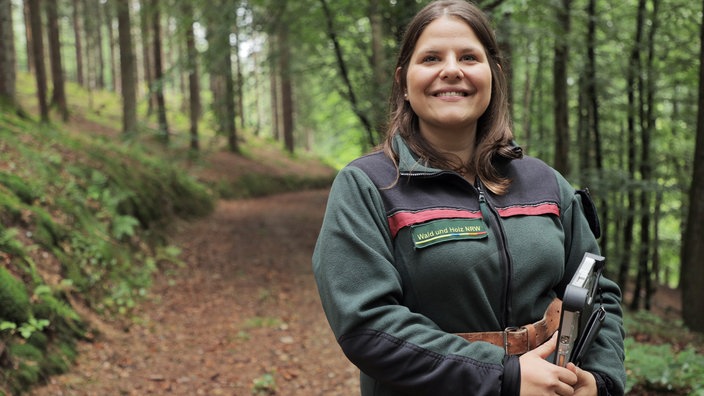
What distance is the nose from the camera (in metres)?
1.80

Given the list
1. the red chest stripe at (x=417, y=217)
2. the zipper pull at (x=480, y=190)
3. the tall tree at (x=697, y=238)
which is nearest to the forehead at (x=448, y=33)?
the zipper pull at (x=480, y=190)

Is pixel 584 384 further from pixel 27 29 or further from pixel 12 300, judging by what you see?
pixel 27 29

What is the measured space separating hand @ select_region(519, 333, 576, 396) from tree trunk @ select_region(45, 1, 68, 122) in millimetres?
16071

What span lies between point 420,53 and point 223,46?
907cm

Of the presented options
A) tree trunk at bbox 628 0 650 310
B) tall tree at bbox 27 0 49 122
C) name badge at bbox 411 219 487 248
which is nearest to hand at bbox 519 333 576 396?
name badge at bbox 411 219 487 248

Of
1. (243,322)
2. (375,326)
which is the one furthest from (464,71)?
(243,322)

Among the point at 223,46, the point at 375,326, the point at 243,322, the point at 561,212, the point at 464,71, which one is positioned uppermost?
the point at 223,46

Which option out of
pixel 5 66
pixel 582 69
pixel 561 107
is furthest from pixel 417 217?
pixel 5 66

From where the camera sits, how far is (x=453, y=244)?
1.68 metres

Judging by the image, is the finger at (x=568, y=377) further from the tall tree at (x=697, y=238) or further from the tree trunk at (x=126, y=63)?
the tree trunk at (x=126, y=63)

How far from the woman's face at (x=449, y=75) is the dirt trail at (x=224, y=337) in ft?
13.9

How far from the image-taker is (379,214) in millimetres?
1704

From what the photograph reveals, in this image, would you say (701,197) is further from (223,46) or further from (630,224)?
(223,46)

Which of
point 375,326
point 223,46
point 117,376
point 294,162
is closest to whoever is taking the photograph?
point 375,326
